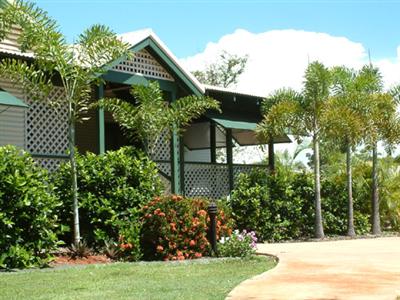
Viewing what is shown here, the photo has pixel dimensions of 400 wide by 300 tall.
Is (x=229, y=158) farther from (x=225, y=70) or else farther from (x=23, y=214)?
(x=225, y=70)

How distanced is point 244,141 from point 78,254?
537 inches

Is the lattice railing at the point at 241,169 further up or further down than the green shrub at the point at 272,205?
further up

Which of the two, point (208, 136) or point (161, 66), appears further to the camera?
point (208, 136)

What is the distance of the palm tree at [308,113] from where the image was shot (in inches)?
722

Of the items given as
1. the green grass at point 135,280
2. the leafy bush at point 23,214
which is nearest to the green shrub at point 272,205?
the green grass at point 135,280

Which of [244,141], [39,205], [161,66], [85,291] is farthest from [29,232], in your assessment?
[244,141]

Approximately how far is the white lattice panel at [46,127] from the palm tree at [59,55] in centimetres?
185

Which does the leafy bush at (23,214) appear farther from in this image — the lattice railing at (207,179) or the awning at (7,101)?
the lattice railing at (207,179)

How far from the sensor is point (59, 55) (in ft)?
40.9

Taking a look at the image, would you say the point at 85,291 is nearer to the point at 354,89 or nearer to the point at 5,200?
the point at 5,200

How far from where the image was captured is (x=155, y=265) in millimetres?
11172

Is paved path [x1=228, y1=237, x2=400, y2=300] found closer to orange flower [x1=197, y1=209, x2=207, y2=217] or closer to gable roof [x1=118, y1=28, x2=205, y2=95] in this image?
orange flower [x1=197, y1=209, x2=207, y2=217]

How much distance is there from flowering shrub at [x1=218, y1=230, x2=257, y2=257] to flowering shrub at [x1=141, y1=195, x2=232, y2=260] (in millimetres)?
320

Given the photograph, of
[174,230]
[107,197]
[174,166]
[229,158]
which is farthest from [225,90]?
[174,230]
